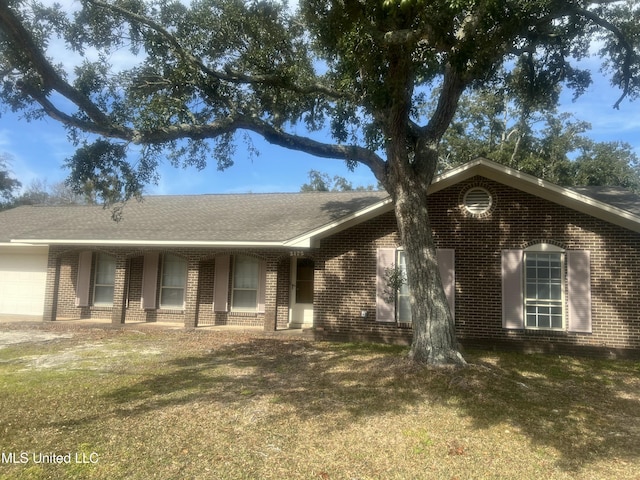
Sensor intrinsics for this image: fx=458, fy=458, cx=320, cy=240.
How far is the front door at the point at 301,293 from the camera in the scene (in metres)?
14.3

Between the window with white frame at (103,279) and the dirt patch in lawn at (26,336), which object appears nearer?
the dirt patch in lawn at (26,336)

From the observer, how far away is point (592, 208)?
10469 mm

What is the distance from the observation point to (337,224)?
468 inches

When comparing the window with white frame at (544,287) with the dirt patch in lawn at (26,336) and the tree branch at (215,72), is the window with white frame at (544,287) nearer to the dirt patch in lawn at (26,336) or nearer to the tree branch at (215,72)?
the tree branch at (215,72)

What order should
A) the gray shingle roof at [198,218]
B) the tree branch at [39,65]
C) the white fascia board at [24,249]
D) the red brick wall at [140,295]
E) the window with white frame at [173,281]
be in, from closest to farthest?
the tree branch at [39,65] → the gray shingle roof at [198,218] → the red brick wall at [140,295] → the window with white frame at [173,281] → the white fascia board at [24,249]

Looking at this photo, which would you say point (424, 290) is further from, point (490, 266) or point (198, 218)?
point (198, 218)

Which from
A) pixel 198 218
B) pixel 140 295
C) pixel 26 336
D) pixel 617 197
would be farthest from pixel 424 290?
pixel 26 336

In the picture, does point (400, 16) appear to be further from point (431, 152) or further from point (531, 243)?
point (531, 243)

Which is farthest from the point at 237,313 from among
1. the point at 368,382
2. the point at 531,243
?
the point at 531,243

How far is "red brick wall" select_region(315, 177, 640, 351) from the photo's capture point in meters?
10.5

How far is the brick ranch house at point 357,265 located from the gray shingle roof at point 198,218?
101 mm

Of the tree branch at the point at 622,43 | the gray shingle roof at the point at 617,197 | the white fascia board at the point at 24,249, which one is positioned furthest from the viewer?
the white fascia board at the point at 24,249

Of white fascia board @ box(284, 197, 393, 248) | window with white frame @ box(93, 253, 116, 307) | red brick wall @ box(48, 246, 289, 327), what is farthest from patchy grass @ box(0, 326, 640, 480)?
window with white frame @ box(93, 253, 116, 307)

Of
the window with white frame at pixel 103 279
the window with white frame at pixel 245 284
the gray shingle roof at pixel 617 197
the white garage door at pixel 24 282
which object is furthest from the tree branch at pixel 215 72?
the white garage door at pixel 24 282
